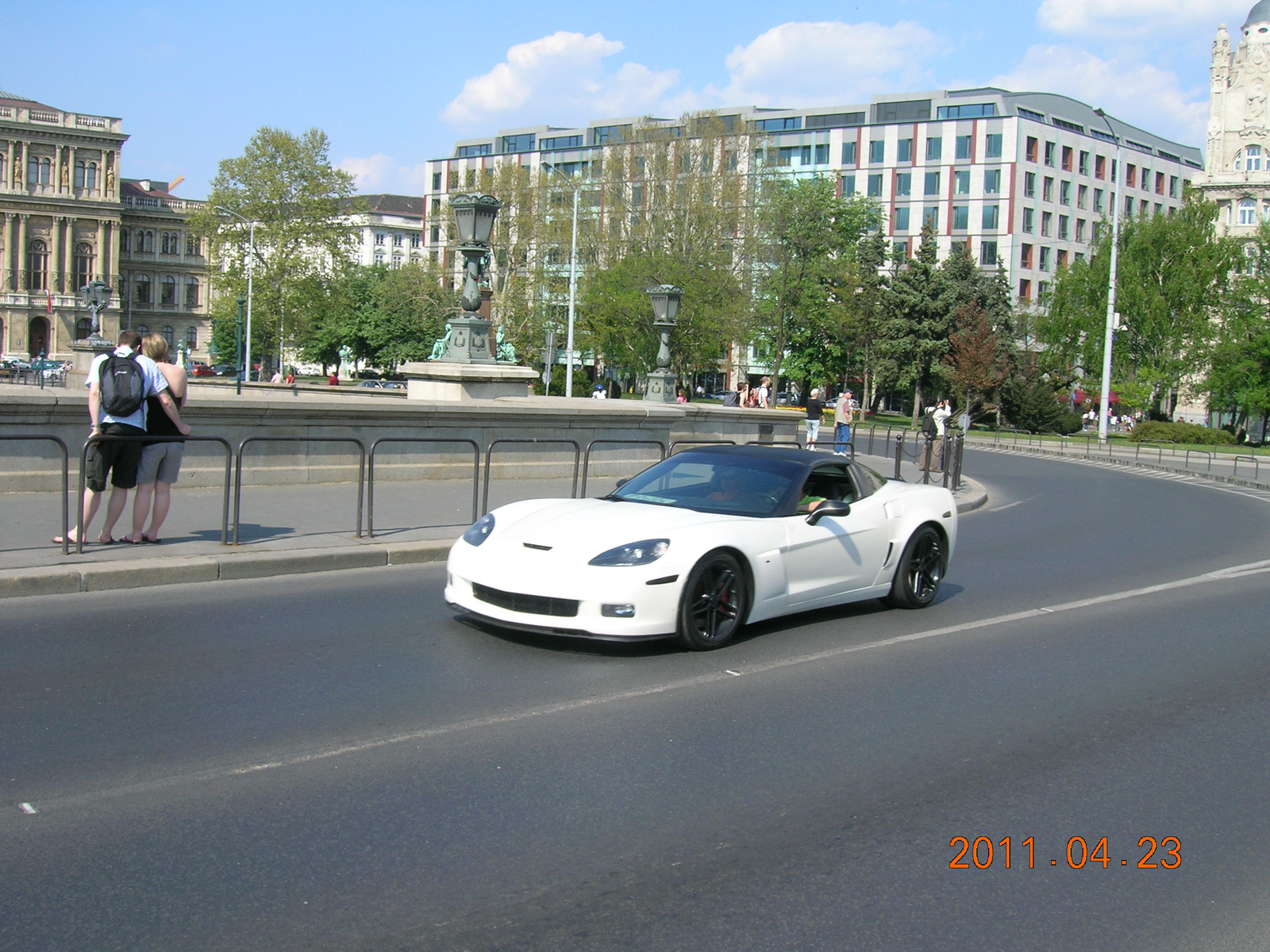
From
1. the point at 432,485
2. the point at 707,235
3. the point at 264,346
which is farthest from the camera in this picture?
the point at 264,346

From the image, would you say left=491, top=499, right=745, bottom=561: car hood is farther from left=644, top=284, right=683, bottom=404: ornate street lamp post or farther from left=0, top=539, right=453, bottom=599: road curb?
left=644, top=284, right=683, bottom=404: ornate street lamp post

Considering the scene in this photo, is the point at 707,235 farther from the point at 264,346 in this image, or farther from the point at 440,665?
the point at 440,665

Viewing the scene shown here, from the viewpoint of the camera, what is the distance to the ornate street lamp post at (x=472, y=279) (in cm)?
2070

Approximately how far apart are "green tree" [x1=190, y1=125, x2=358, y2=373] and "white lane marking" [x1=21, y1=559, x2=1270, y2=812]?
68271 millimetres

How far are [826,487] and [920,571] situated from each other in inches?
50.3

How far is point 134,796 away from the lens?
4.43 meters

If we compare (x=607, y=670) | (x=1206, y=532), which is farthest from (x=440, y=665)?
(x=1206, y=532)

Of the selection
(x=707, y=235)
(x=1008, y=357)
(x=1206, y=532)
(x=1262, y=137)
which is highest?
(x=1262, y=137)

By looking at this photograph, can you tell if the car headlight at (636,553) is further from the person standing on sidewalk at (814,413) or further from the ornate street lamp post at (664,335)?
the person standing on sidewalk at (814,413)

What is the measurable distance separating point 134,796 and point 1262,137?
349ft

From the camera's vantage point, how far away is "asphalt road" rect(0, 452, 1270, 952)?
362cm

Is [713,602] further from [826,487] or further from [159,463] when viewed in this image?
[159,463]

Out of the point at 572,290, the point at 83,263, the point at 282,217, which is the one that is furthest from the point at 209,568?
the point at 83,263

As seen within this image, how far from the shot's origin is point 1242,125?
304ft
